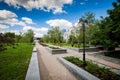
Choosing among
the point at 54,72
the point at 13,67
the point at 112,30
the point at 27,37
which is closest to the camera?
the point at 54,72

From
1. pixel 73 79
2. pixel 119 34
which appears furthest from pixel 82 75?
pixel 119 34

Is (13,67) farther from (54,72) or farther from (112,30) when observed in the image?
(112,30)

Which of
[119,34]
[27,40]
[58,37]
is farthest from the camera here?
[27,40]

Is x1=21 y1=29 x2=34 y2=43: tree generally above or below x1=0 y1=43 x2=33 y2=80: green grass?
above

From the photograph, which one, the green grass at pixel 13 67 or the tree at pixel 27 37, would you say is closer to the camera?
the green grass at pixel 13 67

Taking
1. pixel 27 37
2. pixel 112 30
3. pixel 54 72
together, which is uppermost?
pixel 27 37

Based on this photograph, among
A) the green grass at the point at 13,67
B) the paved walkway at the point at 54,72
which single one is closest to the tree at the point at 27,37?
the green grass at the point at 13,67

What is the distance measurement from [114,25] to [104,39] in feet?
5.72

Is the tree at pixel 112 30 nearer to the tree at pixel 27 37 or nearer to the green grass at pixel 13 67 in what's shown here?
the green grass at pixel 13 67

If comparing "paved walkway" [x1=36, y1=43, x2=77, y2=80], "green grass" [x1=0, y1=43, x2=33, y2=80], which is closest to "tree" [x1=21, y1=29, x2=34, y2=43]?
"green grass" [x1=0, y1=43, x2=33, y2=80]

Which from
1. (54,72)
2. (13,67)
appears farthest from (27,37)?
(54,72)

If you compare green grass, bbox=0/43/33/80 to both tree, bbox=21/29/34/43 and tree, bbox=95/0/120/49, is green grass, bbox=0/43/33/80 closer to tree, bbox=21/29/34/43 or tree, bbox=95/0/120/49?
tree, bbox=95/0/120/49

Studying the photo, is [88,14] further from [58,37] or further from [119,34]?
[119,34]

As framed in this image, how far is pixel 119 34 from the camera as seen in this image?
1021 centimetres
